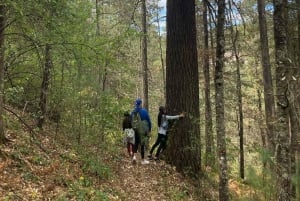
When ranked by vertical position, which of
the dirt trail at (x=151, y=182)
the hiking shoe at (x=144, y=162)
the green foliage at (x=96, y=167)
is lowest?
the dirt trail at (x=151, y=182)

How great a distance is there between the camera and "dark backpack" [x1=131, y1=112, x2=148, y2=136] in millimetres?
10297

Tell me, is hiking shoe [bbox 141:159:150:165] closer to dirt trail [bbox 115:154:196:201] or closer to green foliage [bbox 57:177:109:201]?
dirt trail [bbox 115:154:196:201]

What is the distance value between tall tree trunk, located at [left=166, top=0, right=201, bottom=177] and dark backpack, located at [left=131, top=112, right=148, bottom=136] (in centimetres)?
82

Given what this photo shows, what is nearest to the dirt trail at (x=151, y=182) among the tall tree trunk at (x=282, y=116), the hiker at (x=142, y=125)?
the hiker at (x=142, y=125)

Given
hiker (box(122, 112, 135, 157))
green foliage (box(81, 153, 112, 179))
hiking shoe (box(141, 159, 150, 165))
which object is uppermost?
hiker (box(122, 112, 135, 157))

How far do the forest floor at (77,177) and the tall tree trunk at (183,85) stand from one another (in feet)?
1.57

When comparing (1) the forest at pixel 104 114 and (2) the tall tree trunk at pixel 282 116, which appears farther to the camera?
(1) the forest at pixel 104 114

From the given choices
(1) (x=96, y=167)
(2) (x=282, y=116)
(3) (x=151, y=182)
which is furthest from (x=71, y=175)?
(2) (x=282, y=116)

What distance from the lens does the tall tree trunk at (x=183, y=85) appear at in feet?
32.7

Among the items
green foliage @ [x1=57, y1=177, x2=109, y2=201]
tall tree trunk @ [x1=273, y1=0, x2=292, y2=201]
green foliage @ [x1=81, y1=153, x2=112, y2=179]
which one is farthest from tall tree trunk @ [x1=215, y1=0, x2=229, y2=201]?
green foliage @ [x1=81, y1=153, x2=112, y2=179]

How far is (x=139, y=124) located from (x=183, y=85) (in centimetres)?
167

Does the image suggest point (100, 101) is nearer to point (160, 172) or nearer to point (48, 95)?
point (48, 95)

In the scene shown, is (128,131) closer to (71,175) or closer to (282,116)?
(71,175)

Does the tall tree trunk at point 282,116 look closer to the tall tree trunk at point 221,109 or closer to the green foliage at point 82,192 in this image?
the tall tree trunk at point 221,109
